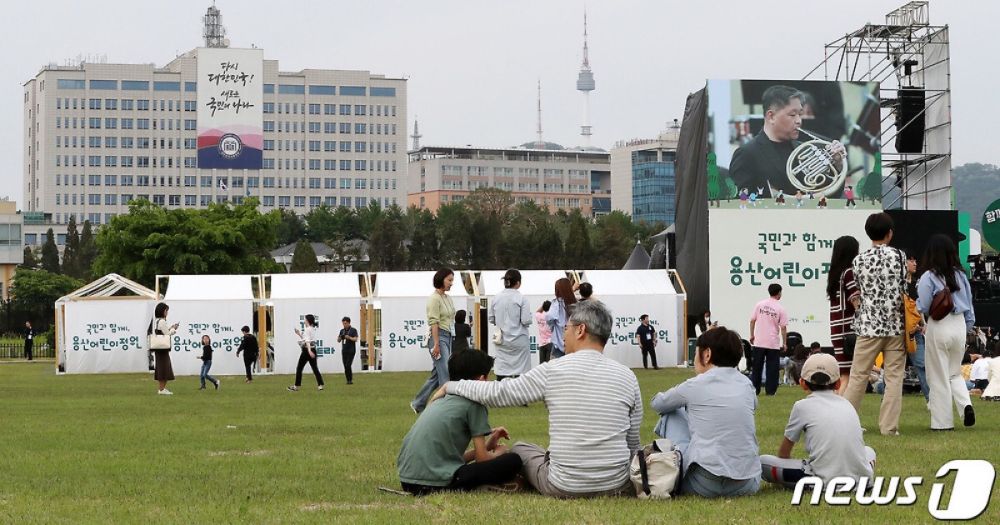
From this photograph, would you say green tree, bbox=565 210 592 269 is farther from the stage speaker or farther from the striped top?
the striped top

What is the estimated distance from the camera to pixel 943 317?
12.4 m

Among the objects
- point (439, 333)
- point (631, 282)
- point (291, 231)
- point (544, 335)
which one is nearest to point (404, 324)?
point (631, 282)

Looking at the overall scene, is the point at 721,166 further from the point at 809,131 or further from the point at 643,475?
the point at 643,475

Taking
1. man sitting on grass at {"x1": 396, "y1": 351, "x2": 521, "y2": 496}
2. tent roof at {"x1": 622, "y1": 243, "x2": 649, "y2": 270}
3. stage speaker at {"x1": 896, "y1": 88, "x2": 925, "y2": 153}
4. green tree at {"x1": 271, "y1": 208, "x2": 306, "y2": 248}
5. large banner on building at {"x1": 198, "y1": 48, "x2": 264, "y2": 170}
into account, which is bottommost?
man sitting on grass at {"x1": 396, "y1": 351, "x2": 521, "y2": 496}

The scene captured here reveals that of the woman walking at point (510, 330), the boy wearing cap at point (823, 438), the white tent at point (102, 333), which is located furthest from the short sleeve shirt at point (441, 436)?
the white tent at point (102, 333)

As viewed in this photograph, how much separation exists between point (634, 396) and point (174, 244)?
2399 inches

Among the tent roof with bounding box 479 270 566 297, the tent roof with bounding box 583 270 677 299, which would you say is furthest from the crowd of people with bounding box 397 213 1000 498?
the tent roof with bounding box 583 270 677 299

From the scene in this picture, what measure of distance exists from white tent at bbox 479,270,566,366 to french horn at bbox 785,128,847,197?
257 inches

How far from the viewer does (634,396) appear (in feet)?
26.2

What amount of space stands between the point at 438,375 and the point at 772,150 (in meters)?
20.1

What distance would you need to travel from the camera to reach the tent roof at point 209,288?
119 ft

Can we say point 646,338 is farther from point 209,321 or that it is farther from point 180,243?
point 180,243

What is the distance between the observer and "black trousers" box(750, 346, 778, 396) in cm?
1927

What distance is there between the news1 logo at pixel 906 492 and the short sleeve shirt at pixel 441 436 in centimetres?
193
